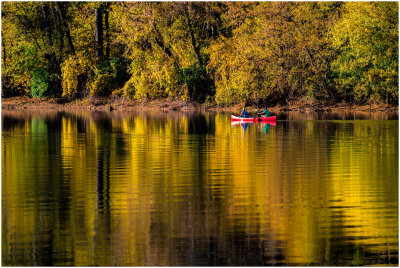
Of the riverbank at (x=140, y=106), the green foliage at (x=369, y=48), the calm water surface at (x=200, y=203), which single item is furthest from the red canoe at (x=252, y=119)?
the calm water surface at (x=200, y=203)

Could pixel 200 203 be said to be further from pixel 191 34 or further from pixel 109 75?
pixel 109 75

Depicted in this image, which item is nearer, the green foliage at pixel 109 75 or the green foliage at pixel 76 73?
the green foliage at pixel 76 73

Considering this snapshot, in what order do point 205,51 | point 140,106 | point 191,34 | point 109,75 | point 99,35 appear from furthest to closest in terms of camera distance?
point 99,35, point 109,75, point 140,106, point 191,34, point 205,51

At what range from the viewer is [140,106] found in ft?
242

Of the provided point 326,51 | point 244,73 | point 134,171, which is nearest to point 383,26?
point 326,51

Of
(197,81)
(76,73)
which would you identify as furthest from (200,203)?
(76,73)

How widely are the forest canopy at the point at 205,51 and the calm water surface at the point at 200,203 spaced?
29772 mm

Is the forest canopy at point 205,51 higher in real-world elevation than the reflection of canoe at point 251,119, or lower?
higher

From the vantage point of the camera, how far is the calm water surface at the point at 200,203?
1420cm

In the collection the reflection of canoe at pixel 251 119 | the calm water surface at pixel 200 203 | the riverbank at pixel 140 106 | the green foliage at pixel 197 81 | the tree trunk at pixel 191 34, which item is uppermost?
the tree trunk at pixel 191 34

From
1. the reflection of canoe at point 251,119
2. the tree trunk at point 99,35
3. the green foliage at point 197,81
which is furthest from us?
the tree trunk at point 99,35

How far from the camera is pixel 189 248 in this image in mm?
14398

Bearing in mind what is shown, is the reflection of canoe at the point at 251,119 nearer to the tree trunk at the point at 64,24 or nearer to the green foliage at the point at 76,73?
the green foliage at the point at 76,73

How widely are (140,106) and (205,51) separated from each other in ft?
27.3
